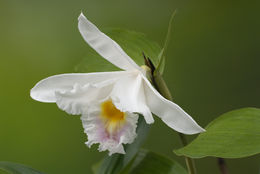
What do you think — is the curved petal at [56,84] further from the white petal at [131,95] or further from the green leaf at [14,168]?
the green leaf at [14,168]

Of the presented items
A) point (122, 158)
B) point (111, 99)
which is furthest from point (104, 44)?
point (122, 158)

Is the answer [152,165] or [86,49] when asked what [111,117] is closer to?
[152,165]

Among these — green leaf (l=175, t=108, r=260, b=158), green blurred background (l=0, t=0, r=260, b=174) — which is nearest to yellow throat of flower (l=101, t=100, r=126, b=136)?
green leaf (l=175, t=108, r=260, b=158)

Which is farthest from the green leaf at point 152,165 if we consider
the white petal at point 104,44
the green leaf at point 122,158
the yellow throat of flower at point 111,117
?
the white petal at point 104,44

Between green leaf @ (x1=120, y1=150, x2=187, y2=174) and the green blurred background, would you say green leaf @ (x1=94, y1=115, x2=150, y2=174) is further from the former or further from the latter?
the green blurred background

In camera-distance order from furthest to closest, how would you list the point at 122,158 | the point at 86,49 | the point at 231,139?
1. the point at 86,49
2. the point at 122,158
3. the point at 231,139
